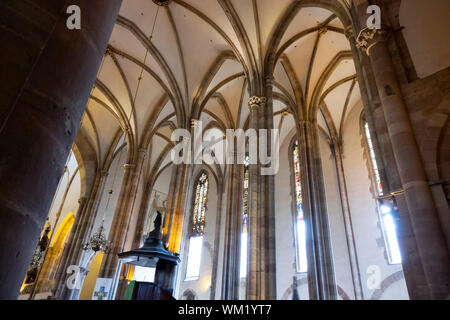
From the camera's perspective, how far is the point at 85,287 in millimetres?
17547

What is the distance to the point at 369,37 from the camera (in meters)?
5.27

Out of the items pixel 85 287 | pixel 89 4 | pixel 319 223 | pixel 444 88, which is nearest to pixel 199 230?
pixel 85 287

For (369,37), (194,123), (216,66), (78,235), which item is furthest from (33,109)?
(78,235)

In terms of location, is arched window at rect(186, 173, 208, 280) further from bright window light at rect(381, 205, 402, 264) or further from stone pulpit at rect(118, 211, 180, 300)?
bright window light at rect(381, 205, 402, 264)

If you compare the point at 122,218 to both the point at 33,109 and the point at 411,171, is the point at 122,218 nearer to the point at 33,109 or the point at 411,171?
the point at 411,171

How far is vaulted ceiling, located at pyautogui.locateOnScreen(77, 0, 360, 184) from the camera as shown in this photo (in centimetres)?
1057

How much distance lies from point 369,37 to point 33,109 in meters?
5.73

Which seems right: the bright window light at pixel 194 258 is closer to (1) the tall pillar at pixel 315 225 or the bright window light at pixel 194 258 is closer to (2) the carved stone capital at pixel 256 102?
(1) the tall pillar at pixel 315 225

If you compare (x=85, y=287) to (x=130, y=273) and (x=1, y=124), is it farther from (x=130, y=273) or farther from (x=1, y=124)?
(x=1, y=124)

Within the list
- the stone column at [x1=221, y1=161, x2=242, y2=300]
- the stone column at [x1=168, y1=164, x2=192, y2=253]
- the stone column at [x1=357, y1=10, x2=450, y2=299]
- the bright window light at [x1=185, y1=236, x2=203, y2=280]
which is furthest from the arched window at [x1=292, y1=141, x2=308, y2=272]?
the stone column at [x1=357, y1=10, x2=450, y2=299]

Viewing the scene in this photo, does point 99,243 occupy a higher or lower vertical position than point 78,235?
lower

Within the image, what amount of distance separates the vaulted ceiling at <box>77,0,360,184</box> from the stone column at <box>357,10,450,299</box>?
12.8 ft
